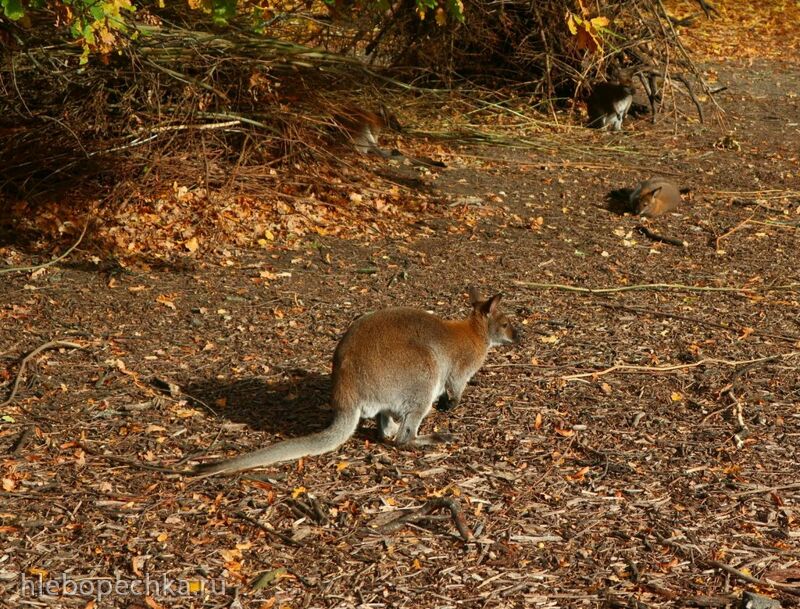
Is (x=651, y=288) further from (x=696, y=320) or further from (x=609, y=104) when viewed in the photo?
(x=609, y=104)

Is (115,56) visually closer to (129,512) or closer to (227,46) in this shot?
(227,46)

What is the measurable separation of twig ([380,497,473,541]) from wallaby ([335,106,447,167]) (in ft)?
17.6

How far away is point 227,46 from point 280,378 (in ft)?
13.4

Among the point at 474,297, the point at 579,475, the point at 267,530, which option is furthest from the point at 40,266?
the point at 579,475

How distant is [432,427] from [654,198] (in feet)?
14.9

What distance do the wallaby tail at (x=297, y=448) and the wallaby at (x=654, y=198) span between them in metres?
4.93

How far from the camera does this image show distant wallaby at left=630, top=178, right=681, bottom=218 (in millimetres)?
8844

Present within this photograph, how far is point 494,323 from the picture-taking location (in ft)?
17.9

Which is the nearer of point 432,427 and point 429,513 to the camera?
point 429,513

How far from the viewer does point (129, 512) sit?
4.21 m

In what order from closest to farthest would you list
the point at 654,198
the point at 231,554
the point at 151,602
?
the point at 151,602 → the point at 231,554 → the point at 654,198

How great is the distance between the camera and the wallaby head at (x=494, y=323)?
5.43 meters

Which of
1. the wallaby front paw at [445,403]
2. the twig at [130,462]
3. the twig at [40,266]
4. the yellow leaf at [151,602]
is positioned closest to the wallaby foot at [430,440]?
the wallaby front paw at [445,403]

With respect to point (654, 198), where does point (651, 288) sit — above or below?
below
